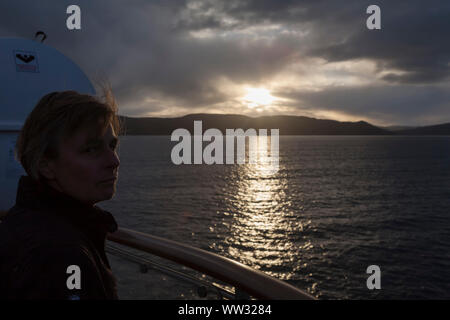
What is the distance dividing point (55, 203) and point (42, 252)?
0.27 m

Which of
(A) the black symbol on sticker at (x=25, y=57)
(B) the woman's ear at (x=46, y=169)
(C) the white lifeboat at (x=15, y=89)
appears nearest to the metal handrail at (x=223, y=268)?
(B) the woman's ear at (x=46, y=169)

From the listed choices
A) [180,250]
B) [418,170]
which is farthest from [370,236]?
[418,170]

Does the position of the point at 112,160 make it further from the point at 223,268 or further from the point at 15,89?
the point at 15,89

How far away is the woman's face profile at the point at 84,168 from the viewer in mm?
1324

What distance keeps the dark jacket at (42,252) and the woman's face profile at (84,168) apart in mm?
104

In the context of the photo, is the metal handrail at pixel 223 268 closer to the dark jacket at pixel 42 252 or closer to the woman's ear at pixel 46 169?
the dark jacket at pixel 42 252

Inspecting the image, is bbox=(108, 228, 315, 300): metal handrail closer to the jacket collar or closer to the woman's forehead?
the jacket collar

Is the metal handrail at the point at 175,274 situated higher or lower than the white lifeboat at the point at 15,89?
lower

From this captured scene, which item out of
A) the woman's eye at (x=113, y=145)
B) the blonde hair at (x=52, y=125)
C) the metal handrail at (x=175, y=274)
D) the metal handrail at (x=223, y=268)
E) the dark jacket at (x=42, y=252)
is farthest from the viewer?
the metal handrail at (x=175, y=274)

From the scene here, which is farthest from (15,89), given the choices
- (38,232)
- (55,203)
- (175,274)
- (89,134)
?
(38,232)

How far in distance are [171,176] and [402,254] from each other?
51.9m

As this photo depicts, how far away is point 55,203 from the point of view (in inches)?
48.1
